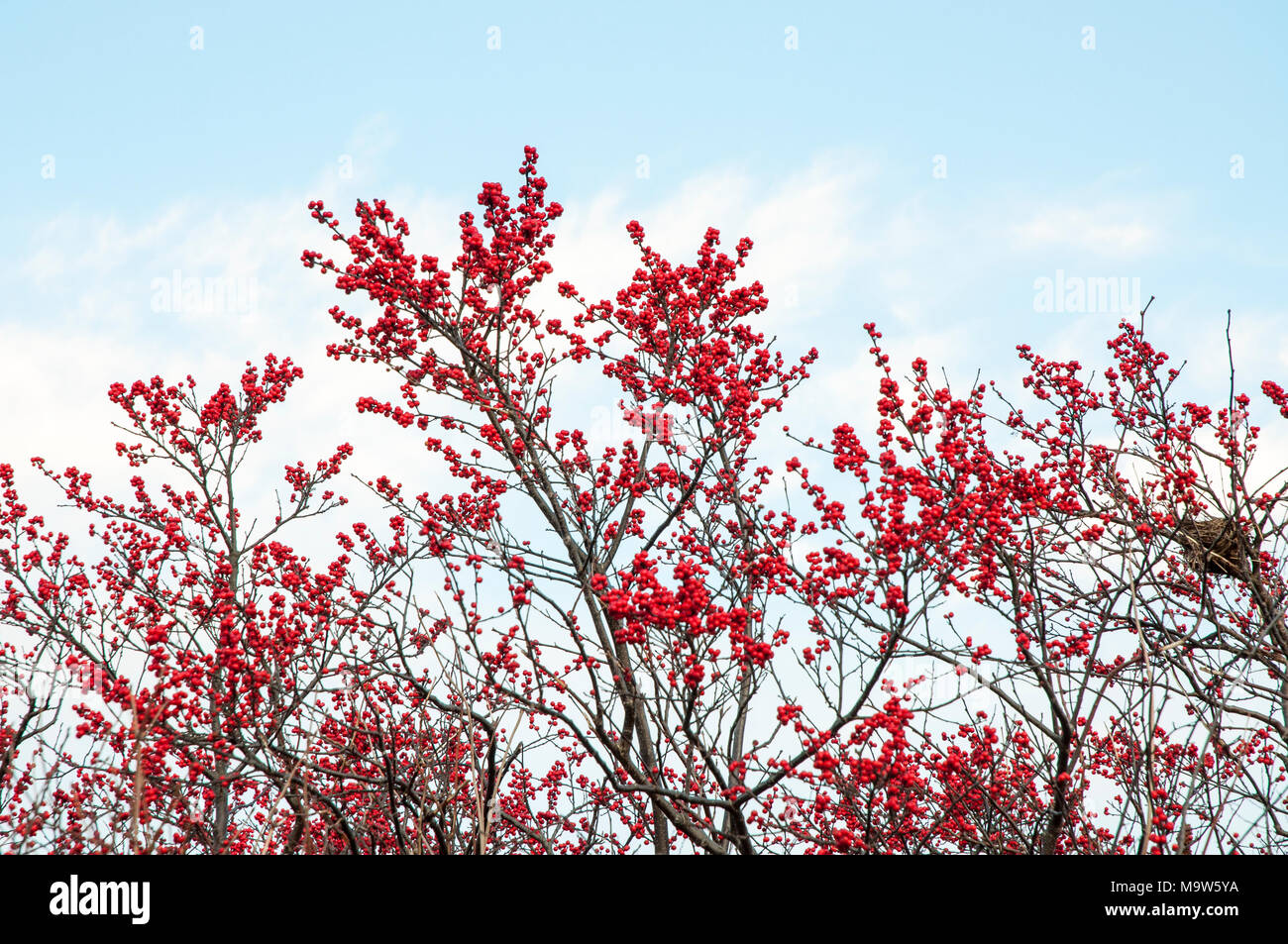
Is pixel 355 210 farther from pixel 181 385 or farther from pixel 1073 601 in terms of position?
pixel 1073 601

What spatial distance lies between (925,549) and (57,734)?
4.88 meters

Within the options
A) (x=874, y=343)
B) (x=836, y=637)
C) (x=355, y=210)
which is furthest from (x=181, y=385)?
(x=836, y=637)

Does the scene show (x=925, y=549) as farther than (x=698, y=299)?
No
